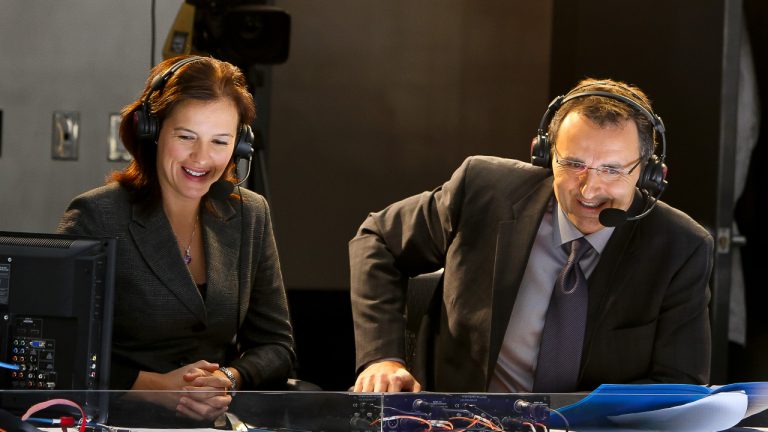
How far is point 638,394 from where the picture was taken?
5.76 ft

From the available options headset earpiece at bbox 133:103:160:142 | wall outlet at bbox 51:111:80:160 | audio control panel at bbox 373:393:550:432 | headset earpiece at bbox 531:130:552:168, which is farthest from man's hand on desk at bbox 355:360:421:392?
wall outlet at bbox 51:111:80:160

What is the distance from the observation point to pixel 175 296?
2326 mm

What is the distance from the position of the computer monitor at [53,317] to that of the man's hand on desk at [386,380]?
1.88 feet

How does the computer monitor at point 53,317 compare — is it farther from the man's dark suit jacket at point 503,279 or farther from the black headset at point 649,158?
the black headset at point 649,158

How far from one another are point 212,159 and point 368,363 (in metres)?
0.56

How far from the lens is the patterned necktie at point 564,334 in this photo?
228 cm

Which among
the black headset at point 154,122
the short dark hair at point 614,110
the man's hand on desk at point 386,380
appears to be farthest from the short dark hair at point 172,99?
the short dark hair at point 614,110

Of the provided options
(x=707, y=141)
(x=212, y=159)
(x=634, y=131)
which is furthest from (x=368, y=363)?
(x=707, y=141)

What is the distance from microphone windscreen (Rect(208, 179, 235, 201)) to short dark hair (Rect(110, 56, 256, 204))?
4 centimetres

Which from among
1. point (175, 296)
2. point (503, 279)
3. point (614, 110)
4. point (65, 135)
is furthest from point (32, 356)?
point (65, 135)

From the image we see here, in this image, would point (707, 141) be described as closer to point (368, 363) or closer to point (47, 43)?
point (368, 363)

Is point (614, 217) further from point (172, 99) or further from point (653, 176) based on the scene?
point (172, 99)

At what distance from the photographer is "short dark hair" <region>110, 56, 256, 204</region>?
7.68 feet

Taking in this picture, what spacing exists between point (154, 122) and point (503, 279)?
32.6 inches
